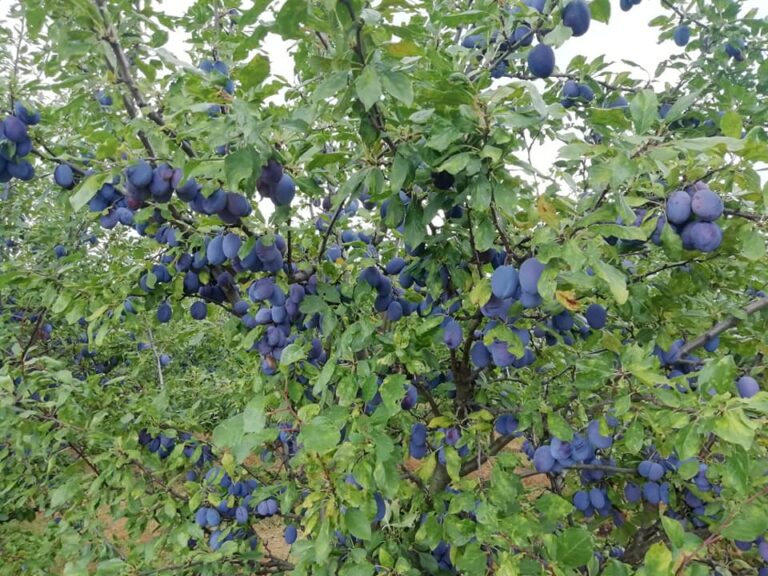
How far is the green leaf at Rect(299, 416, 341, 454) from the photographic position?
116 cm

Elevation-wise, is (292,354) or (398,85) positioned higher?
(398,85)

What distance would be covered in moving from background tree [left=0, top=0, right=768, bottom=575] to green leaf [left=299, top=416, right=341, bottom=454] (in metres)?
0.01

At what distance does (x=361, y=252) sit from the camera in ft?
5.36

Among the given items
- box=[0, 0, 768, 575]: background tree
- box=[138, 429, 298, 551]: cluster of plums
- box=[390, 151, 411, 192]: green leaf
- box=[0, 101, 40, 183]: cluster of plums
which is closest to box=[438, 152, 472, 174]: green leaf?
box=[0, 0, 768, 575]: background tree

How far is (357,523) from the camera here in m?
1.35

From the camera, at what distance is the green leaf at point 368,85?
94 cm

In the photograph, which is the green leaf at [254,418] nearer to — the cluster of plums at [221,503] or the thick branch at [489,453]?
the thick branch at [489,453]

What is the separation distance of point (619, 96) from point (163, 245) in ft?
5.91

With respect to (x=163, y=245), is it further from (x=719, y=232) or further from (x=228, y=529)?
(x=719, y=232)

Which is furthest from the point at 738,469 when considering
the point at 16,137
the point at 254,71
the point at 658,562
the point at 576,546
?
the point at 16,137

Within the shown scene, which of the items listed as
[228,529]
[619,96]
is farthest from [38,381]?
[619,96]

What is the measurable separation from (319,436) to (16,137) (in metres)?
1.12

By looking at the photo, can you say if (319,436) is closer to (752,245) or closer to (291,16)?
(291,16)

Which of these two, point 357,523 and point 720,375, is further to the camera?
point 357,523
